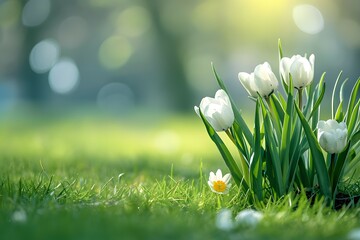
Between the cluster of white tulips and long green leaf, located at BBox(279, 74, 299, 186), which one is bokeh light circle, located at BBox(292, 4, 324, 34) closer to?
the cluster of white tulips

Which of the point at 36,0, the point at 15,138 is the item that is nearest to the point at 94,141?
the point at 15,138

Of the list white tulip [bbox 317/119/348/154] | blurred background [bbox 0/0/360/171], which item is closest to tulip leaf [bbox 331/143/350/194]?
white tulip [bbox 317/119/348/154]

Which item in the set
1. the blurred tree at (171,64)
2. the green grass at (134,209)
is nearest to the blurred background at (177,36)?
the blurred tree at (171,64)

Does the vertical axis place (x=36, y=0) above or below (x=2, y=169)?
above

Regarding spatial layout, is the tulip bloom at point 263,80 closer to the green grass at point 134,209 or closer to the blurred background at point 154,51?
the green grass at point 134,209

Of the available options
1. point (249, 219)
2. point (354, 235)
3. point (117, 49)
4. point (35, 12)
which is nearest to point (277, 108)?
point (249, 219)

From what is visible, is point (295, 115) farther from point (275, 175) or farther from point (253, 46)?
point (253, 46)
